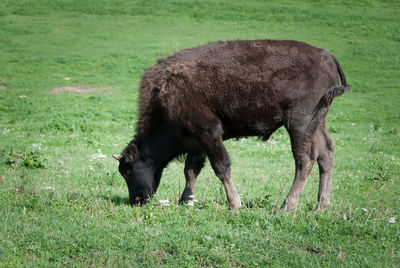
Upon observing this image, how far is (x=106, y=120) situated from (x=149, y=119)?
950cm

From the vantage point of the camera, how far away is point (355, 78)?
24.8 meters

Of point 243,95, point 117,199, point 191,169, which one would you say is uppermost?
point 243,95

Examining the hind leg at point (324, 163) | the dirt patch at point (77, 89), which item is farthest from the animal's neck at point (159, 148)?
the dirt patch at point (77, 89)

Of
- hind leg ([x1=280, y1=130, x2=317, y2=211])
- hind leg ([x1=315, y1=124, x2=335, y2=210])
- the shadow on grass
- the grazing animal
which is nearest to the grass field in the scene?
the shadow on grass

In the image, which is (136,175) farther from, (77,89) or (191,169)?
(77,89)

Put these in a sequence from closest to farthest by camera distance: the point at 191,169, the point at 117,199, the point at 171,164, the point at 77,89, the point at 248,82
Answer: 1. the point at 248,82
2. the point at 117,199
3. the point at 191,169
4. the point at 171,164
5. the point at 77,89

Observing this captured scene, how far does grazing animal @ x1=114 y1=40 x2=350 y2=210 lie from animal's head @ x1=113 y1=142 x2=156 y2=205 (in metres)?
0.68

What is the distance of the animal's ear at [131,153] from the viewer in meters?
7.58

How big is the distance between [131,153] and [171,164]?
4523mm

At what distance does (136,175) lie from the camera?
25.1 feet

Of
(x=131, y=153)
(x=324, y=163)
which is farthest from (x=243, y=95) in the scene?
(x=131, y=153)

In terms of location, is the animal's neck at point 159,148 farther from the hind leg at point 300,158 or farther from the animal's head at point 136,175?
the hind leg at point 300,158

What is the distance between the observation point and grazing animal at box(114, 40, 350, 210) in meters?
6.98

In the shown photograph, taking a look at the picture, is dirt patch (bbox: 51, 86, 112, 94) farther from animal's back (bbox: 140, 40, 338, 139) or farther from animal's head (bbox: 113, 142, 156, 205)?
animal's back (bbox: 140, 40, 338, 139)
